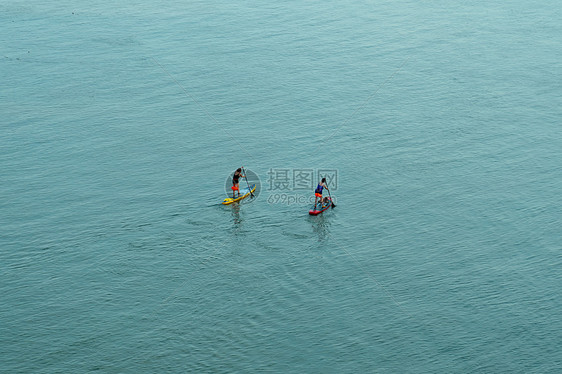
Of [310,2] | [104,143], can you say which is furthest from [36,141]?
[310,2]

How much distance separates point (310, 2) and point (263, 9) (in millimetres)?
12188

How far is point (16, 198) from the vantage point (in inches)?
2488

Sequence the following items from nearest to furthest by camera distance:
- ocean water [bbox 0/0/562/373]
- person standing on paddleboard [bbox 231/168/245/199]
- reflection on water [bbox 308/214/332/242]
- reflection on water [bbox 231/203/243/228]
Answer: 1. ocean water [bbox 0/0/562/373]
2. reflection on water [bbox 308/214/332/242]
3. reflection on water [bbox 231/203/243/228]
4. person standing on paddleboard [bbox 231/168/245/199]

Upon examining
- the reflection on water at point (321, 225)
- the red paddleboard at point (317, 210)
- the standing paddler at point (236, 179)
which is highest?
the standing paddler at point (236, 179)

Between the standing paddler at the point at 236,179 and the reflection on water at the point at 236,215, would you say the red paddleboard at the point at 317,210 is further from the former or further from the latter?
the standing paddler at the point at 236,179

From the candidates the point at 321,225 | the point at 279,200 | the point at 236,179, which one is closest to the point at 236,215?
the point at 236,179

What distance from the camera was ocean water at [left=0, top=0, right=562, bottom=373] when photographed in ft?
147

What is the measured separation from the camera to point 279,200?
205 ft

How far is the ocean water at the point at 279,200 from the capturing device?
1769 inches

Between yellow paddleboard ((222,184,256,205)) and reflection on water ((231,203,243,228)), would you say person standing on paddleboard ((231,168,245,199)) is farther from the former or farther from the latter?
reflection on water ((231,203,243,228))

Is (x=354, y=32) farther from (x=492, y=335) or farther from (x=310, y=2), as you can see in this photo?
(x=492, y=335)

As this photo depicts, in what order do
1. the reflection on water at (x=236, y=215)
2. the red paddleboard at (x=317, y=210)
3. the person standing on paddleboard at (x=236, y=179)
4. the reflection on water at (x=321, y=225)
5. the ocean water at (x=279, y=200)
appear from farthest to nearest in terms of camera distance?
the person standing on paddleboard at (x=236, y=179), the red paddleboard at (x=317, y=210), the reflection on water at (x=236, y=215), the reflection on water at (x=321, y=225), the ocean water at (x=279, y=200)

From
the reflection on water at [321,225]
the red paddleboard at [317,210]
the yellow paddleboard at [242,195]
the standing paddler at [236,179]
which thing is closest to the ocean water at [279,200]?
the reflection on water at [321,225]

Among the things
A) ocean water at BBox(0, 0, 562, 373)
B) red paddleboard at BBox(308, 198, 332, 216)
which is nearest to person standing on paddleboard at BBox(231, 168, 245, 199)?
ocean water at BBox(0, 0, 562, 373)
